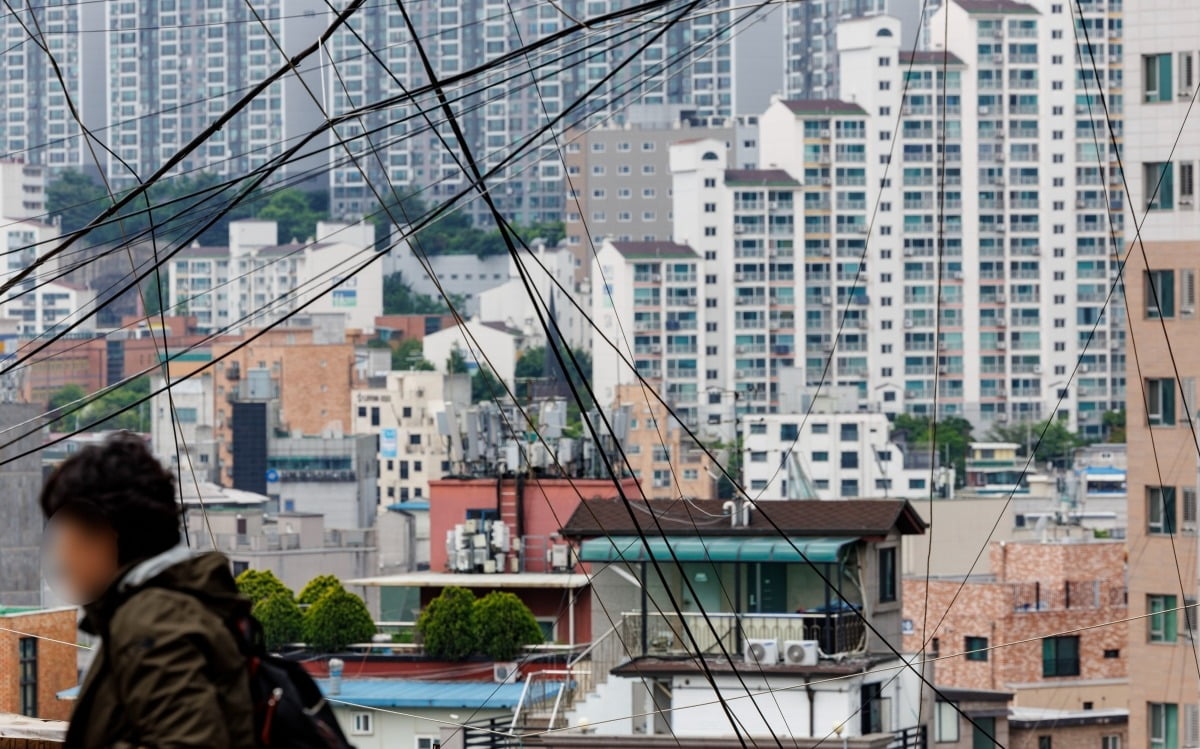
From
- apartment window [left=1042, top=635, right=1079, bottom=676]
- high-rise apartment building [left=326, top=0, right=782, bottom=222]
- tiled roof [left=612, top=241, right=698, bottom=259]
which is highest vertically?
high-rise apartment building [left=326, top=0, right=782, bottom=222]

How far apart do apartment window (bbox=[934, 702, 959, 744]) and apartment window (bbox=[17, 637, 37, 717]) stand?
7.49 meters

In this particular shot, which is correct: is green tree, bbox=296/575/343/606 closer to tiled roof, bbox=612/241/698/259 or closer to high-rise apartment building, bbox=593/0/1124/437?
high-rise apartment building, bbox=593/0/1124/437

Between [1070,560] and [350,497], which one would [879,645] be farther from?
[350,497]

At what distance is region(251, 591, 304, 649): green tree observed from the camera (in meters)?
21.4

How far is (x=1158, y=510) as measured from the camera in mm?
15672

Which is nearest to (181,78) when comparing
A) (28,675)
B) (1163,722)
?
(28,675)

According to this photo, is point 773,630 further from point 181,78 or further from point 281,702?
point 181,78

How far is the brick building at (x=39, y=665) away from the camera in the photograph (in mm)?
17859

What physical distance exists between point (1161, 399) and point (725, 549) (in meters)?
3.71

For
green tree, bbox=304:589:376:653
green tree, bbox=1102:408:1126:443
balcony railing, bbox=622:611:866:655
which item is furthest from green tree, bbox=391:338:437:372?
balcony railing, bbox=622:611:866:655

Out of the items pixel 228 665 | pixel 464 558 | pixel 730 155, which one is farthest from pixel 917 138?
pixel 228 665

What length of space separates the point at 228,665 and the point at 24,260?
84219 mm

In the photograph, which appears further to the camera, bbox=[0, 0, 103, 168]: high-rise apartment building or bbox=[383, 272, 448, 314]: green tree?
bbox=[0, 0, 103, 168]: high-rise apartment building

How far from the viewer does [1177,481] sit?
1566cm
